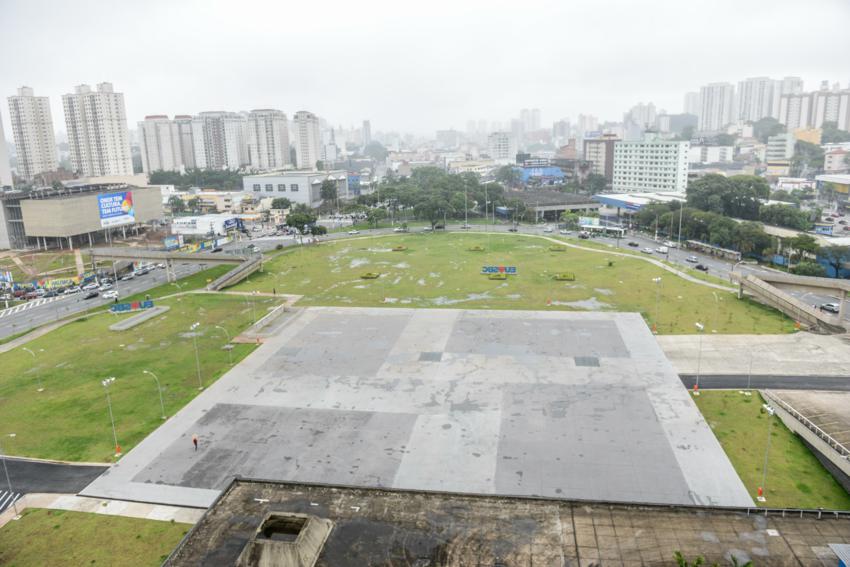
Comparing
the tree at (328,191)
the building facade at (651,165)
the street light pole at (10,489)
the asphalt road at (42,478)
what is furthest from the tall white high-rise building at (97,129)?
the asphalt road at (42,478)

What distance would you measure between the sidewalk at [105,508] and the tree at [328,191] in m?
119

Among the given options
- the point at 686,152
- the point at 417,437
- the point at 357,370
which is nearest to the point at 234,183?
the point at 686,152

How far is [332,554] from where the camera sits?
2022 centimetres

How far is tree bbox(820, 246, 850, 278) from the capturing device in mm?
69938

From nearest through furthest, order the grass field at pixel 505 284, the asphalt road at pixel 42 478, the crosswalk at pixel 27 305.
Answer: the asphalt road at pixel 42 478, the grass field at pixel 505 284, the crosswalk at pixel 27 305

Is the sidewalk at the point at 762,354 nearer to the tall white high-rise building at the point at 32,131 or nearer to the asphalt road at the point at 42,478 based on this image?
the asphalt road at the point at 42,478

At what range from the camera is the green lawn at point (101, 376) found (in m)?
36.0

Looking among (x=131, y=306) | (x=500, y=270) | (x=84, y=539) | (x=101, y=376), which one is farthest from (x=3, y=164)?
(x=84, y=539)

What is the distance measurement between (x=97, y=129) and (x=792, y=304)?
196564 millimetres

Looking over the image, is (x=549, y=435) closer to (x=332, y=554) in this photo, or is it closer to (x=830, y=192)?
(x=332, y=554)

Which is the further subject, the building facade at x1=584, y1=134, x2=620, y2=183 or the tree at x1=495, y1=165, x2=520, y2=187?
the tree at x1=495, y1=165, x2=520, y2=187

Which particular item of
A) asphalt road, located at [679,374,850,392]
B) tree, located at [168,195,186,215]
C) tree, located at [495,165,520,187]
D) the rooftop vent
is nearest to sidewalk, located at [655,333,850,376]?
asphalt road, located at [679,374,850,392]

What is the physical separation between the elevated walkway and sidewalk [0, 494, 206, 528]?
169ft

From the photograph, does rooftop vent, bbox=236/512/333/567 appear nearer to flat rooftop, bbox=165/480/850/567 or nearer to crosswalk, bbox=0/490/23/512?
flat rooftop, bbox=165/480/850/567
